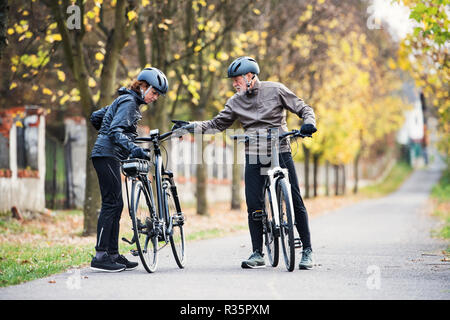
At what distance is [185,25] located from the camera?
19031 mm

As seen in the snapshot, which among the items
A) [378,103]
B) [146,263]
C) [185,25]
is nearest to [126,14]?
[185,25]

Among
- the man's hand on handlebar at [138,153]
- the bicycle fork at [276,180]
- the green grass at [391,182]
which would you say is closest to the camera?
the man's hand on handlebar at [138,153]

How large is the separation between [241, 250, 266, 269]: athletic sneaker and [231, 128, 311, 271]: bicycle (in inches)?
5.8

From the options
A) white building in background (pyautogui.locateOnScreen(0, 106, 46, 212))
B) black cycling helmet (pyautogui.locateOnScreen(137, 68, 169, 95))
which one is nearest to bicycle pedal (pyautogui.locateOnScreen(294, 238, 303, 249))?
black cycling helmet (pyautogui.locateOnScreen(137, 68, 169, 95))

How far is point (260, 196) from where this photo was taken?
8.11 metres

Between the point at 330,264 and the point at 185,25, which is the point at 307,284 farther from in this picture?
the point at 185,25

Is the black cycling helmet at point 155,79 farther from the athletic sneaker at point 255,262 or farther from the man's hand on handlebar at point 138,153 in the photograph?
the athletic sneaker at point 255,262

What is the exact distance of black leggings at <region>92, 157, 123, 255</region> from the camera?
7805 millimetres

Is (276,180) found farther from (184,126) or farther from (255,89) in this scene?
(184,126)

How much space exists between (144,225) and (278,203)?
134 centimetres

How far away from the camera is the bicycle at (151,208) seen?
24.6 feet

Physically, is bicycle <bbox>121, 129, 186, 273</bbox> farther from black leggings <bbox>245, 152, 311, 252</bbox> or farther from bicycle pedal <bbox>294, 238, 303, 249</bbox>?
bicycle pedal <bbox>294, 238, 303, 249</bbox>

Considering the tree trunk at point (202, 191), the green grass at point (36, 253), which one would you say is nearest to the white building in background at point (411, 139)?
the tree trunk at point (202, 191)

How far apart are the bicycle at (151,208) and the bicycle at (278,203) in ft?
2.74
